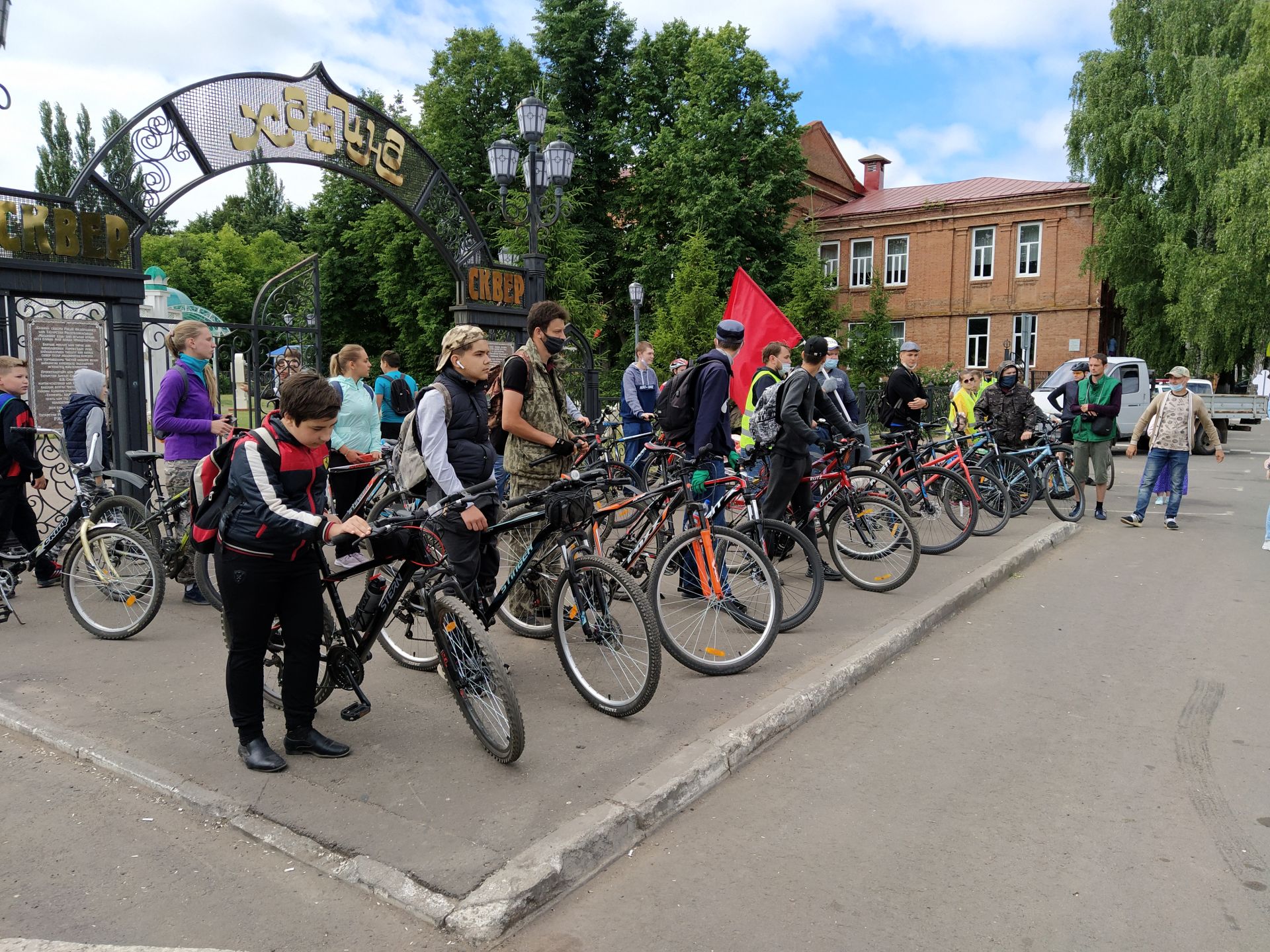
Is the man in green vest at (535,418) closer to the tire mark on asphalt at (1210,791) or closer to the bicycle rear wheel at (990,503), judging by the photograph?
the tire mark on asphalt at (1210,791)

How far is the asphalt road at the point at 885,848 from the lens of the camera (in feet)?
9.73

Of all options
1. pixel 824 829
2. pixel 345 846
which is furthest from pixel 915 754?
pixel 345 846

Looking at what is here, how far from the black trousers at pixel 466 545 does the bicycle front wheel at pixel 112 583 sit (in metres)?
2.16

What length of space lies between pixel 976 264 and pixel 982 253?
0.54 meters

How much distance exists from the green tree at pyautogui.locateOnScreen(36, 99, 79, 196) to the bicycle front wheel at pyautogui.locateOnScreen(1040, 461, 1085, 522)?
5637cm

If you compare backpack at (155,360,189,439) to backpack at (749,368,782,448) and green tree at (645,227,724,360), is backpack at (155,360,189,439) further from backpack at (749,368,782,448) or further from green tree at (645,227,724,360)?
green tree at (645,227,724,360)

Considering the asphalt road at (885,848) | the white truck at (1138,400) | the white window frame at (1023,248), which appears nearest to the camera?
the asphalt road at (885,848)

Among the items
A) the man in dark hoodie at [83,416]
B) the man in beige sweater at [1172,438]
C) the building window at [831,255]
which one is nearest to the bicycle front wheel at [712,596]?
the man in dark hoodie at [83,416]

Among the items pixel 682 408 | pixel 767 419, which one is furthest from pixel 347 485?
pixel 767 419

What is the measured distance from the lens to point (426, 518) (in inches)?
183

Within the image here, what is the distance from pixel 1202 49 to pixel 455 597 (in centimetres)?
3658

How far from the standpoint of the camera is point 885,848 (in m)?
3.49

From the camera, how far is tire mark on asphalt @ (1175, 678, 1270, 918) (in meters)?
3.34

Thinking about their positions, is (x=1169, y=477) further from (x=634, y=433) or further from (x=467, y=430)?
(x=467, y=430)
